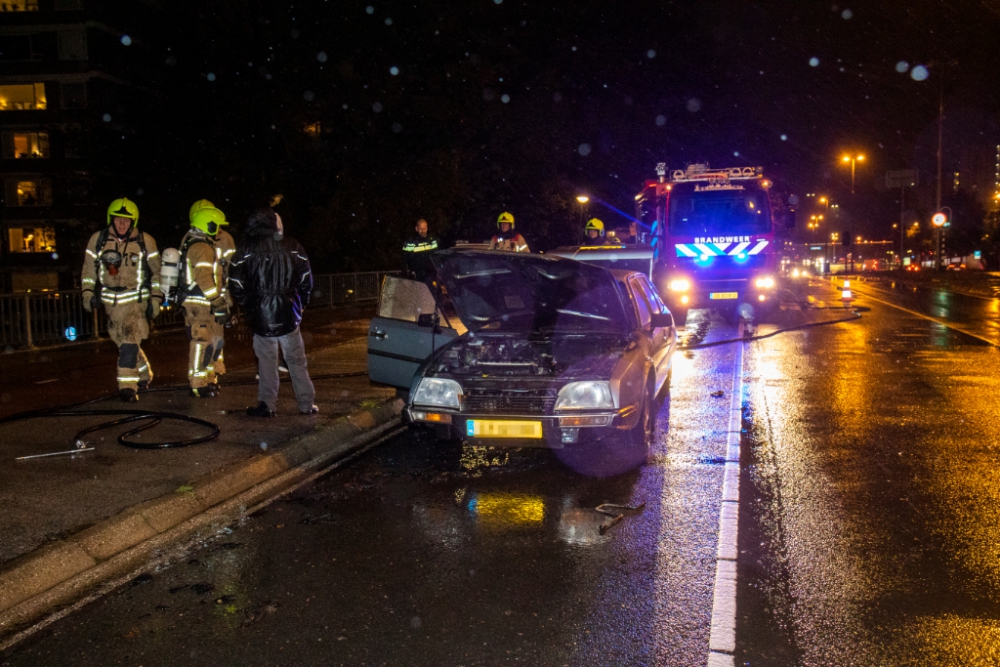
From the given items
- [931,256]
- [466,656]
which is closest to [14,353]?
[466,656]

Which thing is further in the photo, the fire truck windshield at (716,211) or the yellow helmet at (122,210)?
the fire truck windshield at (716,211)

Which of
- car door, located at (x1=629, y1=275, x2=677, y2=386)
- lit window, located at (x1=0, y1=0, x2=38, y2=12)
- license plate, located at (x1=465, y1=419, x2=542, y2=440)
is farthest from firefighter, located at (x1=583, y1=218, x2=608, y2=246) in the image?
lit window, located at (x1=0, y1=0, x2=38, y2=12)

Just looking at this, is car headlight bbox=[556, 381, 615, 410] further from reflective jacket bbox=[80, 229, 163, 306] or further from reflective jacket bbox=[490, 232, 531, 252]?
reflective jacket bbox=[490, 232, 531, 252]

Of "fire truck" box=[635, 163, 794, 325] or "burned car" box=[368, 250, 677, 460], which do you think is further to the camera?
"fire truck" box=[635, 163, 794, 325]

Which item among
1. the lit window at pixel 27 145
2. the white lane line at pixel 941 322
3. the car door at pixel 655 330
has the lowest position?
the white lane line at pixel 941 322

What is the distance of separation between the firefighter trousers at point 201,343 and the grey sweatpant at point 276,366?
81 centimetres

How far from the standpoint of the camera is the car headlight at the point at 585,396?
6227 millimetres

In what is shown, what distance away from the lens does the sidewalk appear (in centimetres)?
473

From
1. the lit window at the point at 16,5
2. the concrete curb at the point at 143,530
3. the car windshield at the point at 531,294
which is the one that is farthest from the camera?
the lit window at the point at 16,5

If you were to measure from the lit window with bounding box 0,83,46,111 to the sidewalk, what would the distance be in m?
47.6

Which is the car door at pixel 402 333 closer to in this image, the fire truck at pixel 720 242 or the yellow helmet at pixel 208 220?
the yellow helmet at pixel 208 220

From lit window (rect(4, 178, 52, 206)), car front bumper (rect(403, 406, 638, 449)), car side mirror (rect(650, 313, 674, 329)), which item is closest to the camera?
car front bumper (rect(403, 406, 638, 449))

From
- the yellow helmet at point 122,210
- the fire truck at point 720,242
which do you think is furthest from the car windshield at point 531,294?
the fire truck at point 720,242

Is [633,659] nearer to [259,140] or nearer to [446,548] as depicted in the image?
[446,548]
